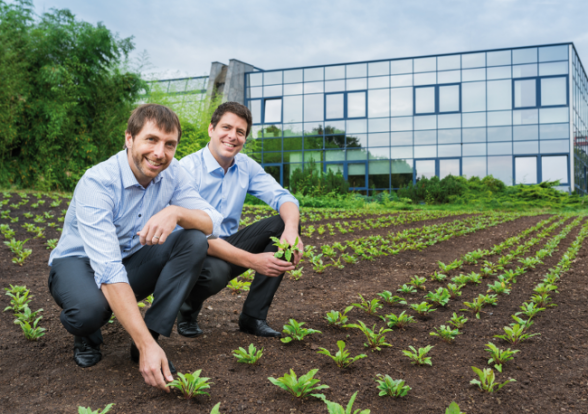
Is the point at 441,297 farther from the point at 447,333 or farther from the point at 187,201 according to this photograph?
the point at 187,201

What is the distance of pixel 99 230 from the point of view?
215cm

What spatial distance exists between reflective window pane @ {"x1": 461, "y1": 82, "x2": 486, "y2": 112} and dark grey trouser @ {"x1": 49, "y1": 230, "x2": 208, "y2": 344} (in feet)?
77.9

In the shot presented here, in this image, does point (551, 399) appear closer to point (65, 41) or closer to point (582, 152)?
point (65, 41)

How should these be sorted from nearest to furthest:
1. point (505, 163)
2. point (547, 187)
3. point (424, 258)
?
point (424, 258)
point (547, 187)
point (505, 163)

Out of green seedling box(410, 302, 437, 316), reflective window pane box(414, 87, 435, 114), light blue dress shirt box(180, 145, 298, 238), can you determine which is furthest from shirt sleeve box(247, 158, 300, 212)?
reflective window pane box(414, 87, 435, 114)

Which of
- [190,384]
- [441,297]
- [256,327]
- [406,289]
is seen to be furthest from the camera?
[406,289]

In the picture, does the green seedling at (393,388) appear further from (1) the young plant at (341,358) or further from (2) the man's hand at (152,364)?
(2) the man's hand at (152,364)

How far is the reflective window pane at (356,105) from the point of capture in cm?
2523

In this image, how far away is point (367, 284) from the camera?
4719 mm

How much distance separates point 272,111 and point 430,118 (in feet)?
32.1

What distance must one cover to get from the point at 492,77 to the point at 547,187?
6.79 metres

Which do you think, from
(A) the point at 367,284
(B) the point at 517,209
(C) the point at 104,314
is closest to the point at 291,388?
(C) the point at 104,314

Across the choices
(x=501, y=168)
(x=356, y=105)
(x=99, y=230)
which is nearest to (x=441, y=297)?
(x=99, y=230)

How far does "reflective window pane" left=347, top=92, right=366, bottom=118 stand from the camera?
2523 cm
